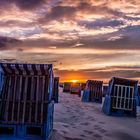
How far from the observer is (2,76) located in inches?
384

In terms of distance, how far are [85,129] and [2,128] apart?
3804mm

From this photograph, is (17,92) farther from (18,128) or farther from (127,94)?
(127,94)

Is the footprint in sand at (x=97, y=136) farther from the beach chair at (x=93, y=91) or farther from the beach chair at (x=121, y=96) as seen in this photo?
the beach chair at (x=93, y=91)

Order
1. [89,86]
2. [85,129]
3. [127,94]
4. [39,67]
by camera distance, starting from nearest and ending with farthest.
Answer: [39,67], [85,129], [127,94], [89,86]

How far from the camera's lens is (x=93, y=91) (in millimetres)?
28797

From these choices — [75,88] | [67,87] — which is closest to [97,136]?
[75,88]

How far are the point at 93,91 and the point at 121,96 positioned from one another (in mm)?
10464

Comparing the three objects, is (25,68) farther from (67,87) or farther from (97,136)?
(67,87)

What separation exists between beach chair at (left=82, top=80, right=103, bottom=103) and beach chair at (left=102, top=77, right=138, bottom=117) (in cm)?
1023

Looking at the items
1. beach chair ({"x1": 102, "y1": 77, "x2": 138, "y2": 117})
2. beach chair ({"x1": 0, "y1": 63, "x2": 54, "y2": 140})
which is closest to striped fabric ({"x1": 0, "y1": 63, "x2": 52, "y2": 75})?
beach chair ({"x1": 0, "y1": 63, "x2": 54, "y2": 140})

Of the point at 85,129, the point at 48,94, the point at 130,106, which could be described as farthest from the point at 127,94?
the point at 48,94

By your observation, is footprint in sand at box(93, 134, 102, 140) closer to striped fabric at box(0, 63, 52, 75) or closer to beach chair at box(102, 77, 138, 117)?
striped fabric at box(0, 63, 52, 75)

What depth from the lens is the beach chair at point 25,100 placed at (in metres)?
9.47

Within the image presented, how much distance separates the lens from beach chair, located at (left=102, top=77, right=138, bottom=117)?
18250mm
